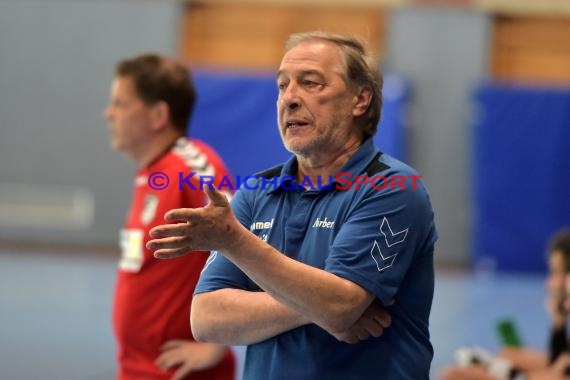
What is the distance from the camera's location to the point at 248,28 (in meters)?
14.5

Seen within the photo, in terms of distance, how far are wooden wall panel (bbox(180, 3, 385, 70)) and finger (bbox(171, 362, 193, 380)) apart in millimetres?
11454

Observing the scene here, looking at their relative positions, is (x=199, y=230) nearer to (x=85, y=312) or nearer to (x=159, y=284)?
(x=159, y=284)

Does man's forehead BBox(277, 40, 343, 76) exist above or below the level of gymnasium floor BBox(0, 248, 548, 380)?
above

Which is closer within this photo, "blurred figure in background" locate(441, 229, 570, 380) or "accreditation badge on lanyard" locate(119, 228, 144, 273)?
"accreditation badge on lanyard" locate(119, 228, 144, 273)

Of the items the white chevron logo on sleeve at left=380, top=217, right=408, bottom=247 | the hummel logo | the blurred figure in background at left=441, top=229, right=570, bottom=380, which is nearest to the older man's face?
the hummel logo

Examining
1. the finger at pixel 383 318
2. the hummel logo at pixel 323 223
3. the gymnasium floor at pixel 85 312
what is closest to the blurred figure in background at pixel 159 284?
the hummel logo at pixel 323 223

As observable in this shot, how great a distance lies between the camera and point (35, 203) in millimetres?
14773

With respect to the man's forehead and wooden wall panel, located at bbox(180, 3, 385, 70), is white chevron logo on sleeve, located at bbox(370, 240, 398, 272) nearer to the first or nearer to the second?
the man's forehead

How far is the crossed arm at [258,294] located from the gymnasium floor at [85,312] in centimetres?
380

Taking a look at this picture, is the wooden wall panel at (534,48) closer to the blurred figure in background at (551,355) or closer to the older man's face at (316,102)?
the blurred figure in background at (551,355)

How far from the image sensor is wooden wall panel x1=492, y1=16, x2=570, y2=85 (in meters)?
14.1

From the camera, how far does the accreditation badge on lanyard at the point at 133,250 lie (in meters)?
3.23

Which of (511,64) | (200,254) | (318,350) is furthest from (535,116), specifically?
(318,350)

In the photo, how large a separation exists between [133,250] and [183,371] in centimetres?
48
